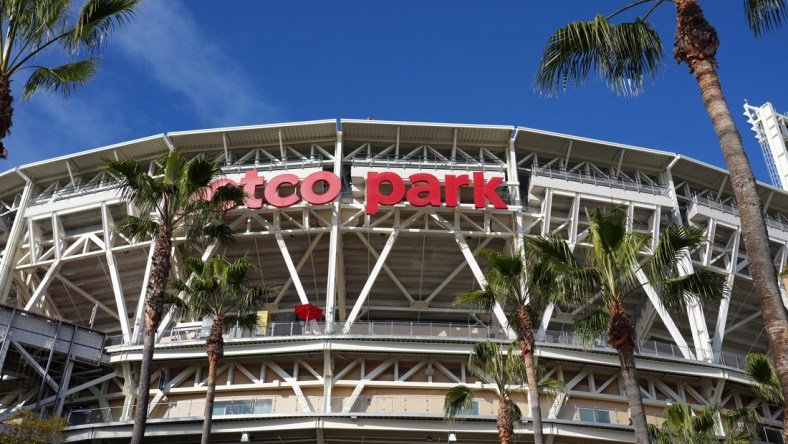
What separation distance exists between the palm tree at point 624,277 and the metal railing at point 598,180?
68.5 ft

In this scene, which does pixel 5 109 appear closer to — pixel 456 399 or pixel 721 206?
pixel 456 399

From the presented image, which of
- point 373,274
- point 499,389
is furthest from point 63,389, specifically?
point 499,389

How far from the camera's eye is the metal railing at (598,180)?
42.4 m

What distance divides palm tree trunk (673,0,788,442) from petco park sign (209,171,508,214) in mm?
23992

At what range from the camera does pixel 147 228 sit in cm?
2614

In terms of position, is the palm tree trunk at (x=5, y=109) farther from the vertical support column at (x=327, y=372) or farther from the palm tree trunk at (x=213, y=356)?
the vertical support column at (x=327, y=372)

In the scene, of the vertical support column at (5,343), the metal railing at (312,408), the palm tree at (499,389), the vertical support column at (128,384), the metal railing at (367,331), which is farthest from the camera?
the vertical support column at (128,384)

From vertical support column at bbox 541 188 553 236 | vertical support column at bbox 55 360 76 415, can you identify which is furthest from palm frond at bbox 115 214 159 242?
vertical support column at bbox 541 188 553 236

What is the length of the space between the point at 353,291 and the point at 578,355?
54.7 feet

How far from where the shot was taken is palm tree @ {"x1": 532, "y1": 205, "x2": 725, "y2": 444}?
63.7ft

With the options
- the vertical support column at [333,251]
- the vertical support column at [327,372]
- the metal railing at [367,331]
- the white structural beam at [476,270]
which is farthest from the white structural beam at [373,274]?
the white structural beam at [476,270]

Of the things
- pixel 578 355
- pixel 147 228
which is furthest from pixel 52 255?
pixel 578 355

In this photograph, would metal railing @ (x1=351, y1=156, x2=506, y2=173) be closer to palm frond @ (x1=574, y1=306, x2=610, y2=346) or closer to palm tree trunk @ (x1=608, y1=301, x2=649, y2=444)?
palm frond @ (x1=574, y1=306, x2=610, y2=346)

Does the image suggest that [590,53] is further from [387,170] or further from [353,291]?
[353,291]
